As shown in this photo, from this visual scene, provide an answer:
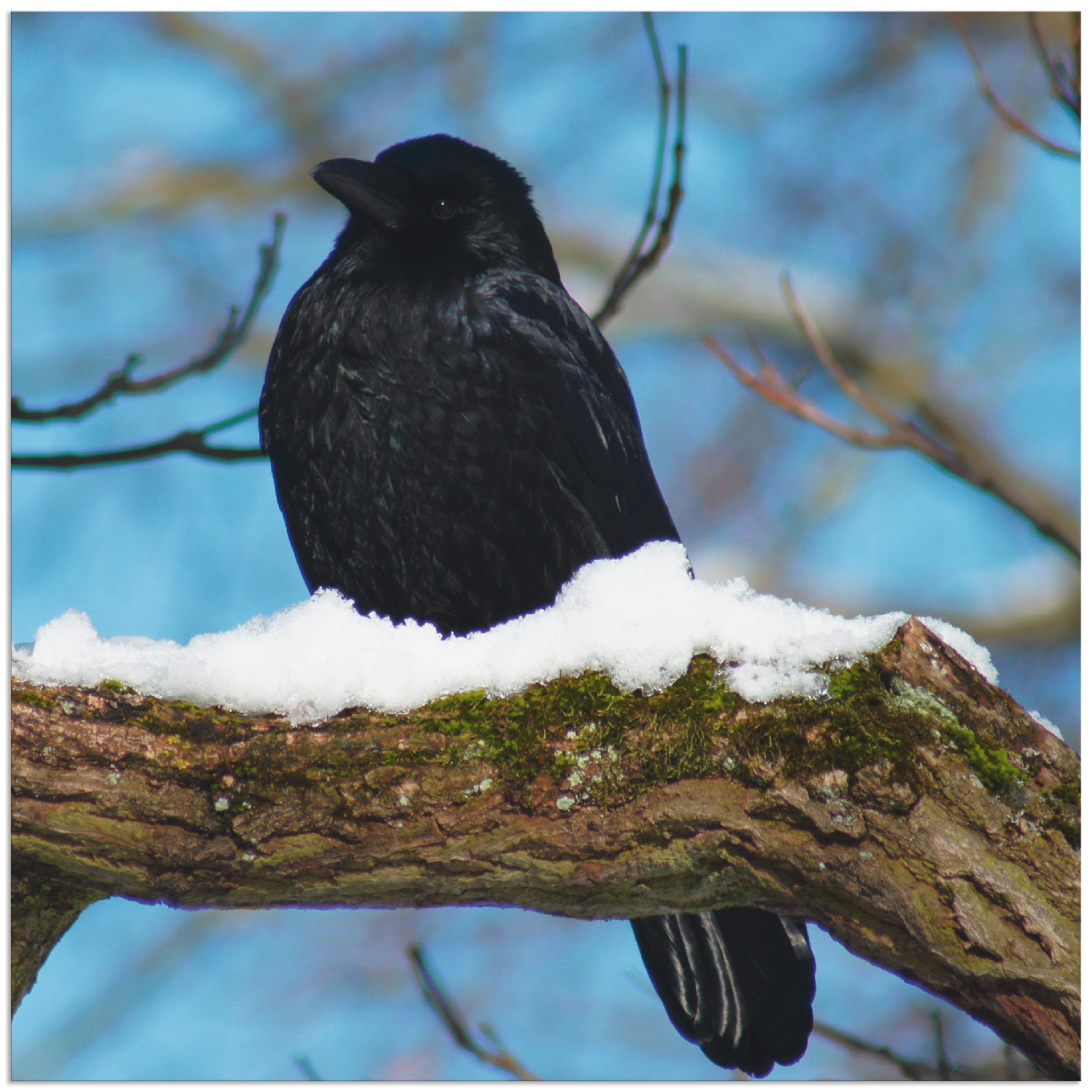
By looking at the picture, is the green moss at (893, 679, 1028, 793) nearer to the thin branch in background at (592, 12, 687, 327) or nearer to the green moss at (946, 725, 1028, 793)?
the green moss at (946, 725, 1028, 793)

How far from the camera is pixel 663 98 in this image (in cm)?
317

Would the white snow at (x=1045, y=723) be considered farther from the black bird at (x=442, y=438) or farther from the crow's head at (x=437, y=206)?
the crow's head at (x=437, y=206)

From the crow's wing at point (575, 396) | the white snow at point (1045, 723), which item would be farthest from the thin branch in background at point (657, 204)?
the white snow at point (1045, 723)

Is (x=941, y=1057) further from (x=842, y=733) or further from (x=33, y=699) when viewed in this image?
(x=33, y=699)

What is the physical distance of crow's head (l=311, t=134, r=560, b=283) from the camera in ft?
11.3

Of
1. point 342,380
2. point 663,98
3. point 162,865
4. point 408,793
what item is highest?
point 663,98

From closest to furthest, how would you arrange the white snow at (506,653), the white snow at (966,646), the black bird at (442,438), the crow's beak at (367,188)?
the white snow at (506,653)
the white snow at (966,646)
the black bird at (442,438)
the crow's beak at (367,188)

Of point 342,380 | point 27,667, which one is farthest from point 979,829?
point 342,380

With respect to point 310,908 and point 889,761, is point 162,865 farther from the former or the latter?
point 889,761

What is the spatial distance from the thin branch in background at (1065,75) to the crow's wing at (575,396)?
56.0 inches

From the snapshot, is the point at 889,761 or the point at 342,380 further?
the point at 342,380

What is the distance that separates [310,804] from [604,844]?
53cm

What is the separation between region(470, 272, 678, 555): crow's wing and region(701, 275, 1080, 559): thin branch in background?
0.41 m

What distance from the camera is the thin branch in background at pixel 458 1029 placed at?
273 cm
